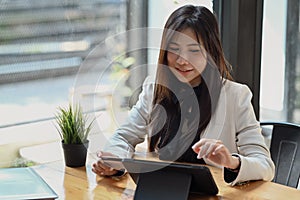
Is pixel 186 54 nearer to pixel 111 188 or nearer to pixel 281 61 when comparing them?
pixel 111 188

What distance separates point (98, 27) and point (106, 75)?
23cm

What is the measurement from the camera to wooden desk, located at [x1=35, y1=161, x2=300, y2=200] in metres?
1.70

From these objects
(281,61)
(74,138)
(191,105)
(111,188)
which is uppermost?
(281,61)

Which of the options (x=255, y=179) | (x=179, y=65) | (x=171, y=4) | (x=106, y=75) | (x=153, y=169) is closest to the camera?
(x=153, y=169)

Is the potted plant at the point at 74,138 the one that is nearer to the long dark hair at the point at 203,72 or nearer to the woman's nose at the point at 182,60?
the long dark hair at the point at 203,72

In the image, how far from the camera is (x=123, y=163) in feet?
5.60

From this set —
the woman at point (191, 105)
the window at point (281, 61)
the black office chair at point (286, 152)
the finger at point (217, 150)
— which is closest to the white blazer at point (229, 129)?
the woman at point (191, 105)

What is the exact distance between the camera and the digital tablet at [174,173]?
5.29 feet

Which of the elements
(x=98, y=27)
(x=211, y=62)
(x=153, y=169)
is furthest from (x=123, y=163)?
(x=98, y=27)

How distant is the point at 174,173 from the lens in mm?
1647

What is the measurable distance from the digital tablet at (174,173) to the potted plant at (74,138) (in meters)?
0.33

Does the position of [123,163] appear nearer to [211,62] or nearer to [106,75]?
[211,62]

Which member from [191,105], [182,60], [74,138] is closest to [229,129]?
[191,105]

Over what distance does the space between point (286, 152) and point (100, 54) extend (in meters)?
0.90
